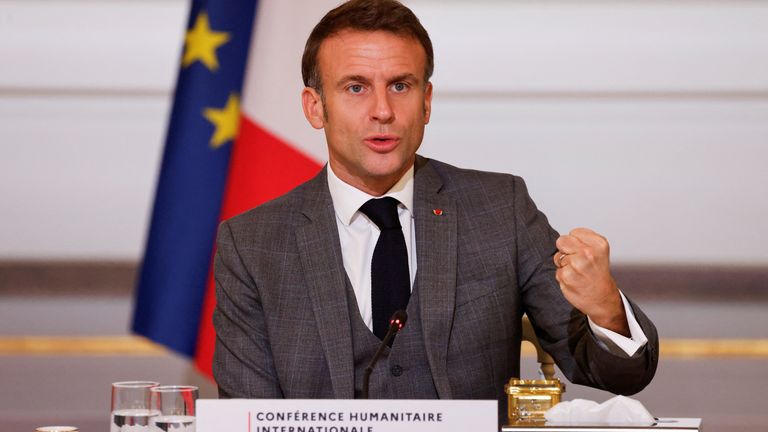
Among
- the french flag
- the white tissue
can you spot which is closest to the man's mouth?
the white tissue

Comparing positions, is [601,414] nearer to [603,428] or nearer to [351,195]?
[603,428]

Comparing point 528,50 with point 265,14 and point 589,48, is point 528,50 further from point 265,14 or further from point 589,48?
point 265,14

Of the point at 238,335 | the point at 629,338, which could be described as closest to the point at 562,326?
the point at 629,338

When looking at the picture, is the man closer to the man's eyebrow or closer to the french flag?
the man's eyebrow

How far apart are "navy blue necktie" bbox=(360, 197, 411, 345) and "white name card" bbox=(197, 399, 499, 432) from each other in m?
0.64

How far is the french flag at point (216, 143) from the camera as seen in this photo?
128 inches

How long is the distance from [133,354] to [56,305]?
2.17 m

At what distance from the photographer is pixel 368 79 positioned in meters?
2.01

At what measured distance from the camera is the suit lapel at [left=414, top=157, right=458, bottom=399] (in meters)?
2.00

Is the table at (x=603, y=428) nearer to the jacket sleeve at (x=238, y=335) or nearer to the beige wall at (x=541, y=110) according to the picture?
the jacket sleeve at (x=238, y=335)

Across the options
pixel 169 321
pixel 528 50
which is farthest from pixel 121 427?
pixel 528 50

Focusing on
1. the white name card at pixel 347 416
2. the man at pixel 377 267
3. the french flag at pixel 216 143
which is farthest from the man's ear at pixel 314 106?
the french flag at pixel 216 143

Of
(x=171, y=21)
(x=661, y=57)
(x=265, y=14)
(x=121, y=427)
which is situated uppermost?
(x=171, y=21)

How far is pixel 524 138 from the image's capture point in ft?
19.2
